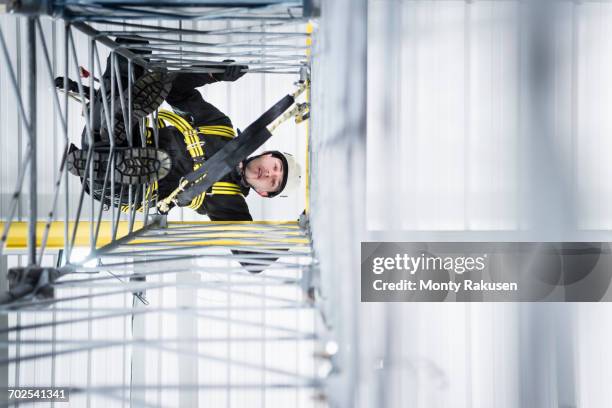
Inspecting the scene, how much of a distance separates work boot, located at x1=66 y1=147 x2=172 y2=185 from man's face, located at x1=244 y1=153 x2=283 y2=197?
1.05 m

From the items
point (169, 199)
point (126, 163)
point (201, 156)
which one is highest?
point (201, 156)

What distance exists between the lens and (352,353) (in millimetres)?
1431

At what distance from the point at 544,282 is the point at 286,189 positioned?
11.1ft

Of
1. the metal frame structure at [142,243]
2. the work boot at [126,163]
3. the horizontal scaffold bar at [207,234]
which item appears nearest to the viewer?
the metal frame structure at [142,243]

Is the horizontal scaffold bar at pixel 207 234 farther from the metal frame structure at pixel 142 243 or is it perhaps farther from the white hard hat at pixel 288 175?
the white hard hat at pixel 288 175

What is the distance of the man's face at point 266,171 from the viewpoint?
407 cm

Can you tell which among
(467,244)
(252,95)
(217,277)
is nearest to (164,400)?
(217,277)

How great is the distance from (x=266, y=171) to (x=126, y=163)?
1326 millimetres

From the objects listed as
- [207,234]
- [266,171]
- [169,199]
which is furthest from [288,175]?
[169,199]

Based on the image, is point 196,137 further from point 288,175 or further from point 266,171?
point 288,175

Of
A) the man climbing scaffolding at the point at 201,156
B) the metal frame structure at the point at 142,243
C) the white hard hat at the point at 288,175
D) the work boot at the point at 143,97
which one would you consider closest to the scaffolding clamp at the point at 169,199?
the man climbing scaffolding at the point at 201,156

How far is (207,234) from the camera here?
3.71m

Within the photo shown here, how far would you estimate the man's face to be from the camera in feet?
13.4

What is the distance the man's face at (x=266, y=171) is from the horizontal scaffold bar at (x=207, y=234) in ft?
1.06
